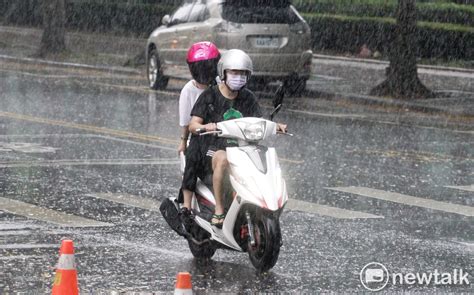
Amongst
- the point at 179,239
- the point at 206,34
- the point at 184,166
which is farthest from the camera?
the point at 206,34

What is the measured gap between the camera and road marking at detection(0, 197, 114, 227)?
10320 millimetres

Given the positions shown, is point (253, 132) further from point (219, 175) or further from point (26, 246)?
point (26, 246)

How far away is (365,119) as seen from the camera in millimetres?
19422

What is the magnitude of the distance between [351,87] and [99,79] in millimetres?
5040

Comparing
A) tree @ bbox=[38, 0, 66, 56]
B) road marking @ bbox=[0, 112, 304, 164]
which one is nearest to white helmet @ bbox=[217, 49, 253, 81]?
road marking @ bbox=[0, 112, 304, 164]

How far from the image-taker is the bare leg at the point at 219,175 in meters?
8.76

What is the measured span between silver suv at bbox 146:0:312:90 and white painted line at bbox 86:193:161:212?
1048 cm

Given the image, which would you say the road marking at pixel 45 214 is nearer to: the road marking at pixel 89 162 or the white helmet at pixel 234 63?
the white helmet at pixel 234 63

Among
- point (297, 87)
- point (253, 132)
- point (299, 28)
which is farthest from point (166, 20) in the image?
point (253, 132)

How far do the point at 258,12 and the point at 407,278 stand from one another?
14332 millimetres

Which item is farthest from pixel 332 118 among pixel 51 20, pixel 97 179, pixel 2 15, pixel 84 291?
pixel 2 15

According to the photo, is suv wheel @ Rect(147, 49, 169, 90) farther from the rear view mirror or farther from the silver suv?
the rear view mirror

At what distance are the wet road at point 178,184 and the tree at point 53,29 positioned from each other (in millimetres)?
11381

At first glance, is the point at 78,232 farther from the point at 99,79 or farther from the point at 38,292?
Answer: the point at 99,79
